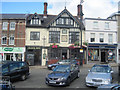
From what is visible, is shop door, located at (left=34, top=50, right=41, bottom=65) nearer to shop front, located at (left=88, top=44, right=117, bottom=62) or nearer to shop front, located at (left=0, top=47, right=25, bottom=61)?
shop front, located at (left=0, top=47, right=25, bottom=61)

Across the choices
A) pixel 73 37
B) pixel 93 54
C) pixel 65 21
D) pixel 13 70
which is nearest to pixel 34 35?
pixel 65 21

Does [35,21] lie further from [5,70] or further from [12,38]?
[5,70]

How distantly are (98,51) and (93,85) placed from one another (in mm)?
18909

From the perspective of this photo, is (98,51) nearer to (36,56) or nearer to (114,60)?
(114,60)

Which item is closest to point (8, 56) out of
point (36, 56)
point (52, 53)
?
point (36, 56)

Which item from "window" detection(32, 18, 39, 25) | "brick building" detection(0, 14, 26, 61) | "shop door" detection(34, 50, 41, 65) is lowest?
"shop door" detection(34, 50, 41, 65)

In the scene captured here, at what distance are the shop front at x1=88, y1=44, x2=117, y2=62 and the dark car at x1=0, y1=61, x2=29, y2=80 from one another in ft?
56.4

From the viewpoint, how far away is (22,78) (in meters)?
10.8

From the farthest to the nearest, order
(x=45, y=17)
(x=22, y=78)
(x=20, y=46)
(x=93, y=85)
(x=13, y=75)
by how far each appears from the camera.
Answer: (x=45, y=17), (x=20, y=46), (x=22, y=78), (x=13, y=75), (x=93, y=85)

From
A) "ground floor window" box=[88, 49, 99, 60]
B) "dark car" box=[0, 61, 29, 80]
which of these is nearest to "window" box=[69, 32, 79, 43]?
"ground floor window" box=[88, 49, 99, 60]

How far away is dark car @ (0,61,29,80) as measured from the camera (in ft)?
31.4

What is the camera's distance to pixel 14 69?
10.2m

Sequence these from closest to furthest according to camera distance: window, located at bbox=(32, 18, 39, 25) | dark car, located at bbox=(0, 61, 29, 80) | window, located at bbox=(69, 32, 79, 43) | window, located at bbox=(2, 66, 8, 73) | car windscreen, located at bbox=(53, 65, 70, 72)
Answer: window, located at bbox=(2, 66, 8, 73) < dark car, located at bbox=(0, 61, 29, 80) < car windscreen, located at bbox=(53, 65, 70, 72) < window, located at bbox=(32, 18, 39, 25) < window, located at bbox=(69, 32, 79, 43)

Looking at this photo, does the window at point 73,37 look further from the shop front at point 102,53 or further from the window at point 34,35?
the window at point 34,35
